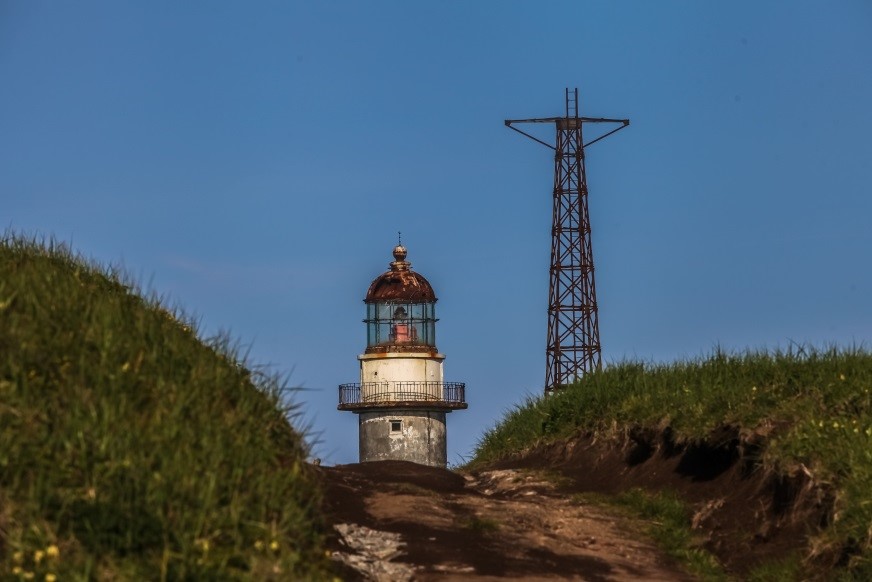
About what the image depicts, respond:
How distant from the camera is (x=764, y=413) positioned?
14.1m

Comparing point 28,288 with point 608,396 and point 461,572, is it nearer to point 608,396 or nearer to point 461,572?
point 461,572

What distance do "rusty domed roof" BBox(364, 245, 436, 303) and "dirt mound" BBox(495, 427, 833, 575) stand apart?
77.1ft

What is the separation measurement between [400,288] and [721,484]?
26490mm

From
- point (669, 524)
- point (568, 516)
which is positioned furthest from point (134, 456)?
point (669, 524)

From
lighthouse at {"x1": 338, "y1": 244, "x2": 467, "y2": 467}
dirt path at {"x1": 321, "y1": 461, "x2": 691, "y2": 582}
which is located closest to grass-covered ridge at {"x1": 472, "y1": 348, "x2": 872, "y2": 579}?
dirt path at {"x1": 321, "y1": 461, "x2": 691, "y2": 582}

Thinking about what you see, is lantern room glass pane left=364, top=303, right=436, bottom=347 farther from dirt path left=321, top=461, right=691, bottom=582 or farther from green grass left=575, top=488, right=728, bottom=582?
green grass left=575, top=488, right=728, bottom=582

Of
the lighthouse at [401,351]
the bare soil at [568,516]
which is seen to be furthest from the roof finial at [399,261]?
the bare soil at [568,516]

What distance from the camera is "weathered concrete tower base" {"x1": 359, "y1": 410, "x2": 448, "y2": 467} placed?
4225 cm

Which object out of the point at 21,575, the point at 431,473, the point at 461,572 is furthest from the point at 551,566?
the point at 21,575

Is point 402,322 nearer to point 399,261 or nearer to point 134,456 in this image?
point 399,261

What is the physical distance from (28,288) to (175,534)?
Result: 3672 mm

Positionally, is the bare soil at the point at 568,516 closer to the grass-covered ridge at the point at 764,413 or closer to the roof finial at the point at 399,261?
the grass-covered ridge at the point at 764,413

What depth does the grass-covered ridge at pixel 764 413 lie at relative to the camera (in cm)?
1230

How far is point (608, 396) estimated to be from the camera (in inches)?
669
